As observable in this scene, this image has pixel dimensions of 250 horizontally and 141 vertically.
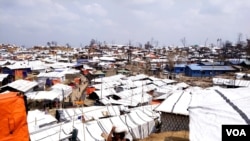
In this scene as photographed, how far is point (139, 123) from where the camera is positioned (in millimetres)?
15273

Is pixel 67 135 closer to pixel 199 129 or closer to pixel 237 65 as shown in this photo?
pixel 199 129

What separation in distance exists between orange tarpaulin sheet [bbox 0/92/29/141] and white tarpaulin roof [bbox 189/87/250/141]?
4.08 m

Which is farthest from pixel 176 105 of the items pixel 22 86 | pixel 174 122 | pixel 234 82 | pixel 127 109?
pixel 234 82

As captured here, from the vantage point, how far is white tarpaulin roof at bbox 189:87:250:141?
6.32 metres

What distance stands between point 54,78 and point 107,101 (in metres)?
15.0

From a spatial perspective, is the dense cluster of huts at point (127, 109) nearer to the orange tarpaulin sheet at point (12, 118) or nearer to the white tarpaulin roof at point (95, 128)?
the white tarpaulin roof at point (95, 128)

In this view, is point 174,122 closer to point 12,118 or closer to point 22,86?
point 12,118

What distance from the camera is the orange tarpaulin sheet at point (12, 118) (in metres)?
6.42

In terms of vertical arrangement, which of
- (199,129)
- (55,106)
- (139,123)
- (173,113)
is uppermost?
(199,129)

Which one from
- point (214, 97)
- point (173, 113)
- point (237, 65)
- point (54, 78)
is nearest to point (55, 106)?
point (54, 78)

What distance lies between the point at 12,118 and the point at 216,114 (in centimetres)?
513

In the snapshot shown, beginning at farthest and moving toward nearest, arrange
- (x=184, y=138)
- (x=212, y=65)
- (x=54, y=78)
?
(x=212, y=65)
(x=54, y=78)
(x=184, y=138)


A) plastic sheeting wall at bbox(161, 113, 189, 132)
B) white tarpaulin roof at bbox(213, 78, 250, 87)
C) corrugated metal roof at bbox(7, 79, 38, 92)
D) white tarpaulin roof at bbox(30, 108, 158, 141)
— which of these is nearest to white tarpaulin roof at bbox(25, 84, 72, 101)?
corrugated metal roof at bbox(7, 79, 38, 92)

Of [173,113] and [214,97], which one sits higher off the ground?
[214,97]
